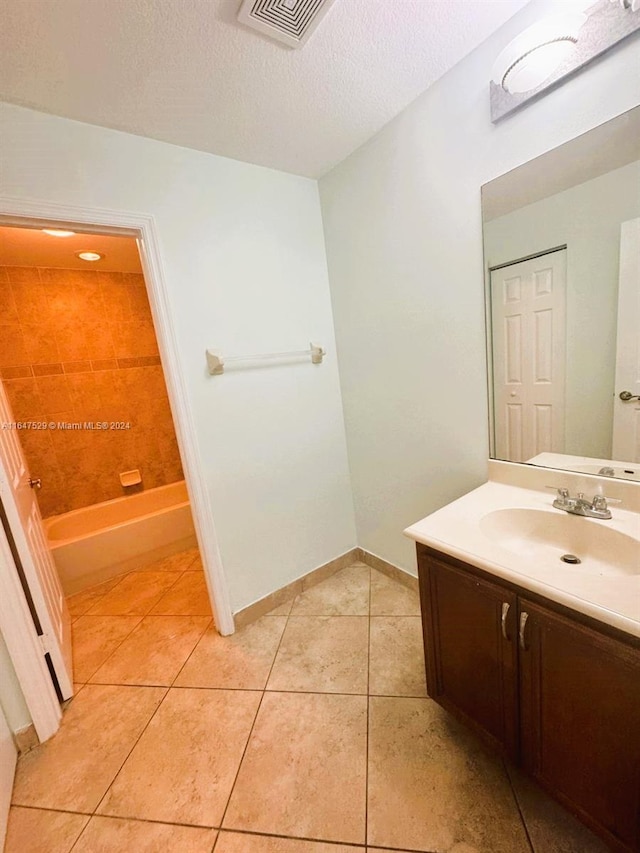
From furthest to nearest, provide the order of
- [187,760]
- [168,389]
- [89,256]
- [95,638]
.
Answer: [89,256] → [95,638] → [168,389] → [187,760]

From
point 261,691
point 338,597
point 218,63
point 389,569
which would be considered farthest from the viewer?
point 389,569

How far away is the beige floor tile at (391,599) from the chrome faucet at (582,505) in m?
1.04

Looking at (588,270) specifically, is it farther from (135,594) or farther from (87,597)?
(87,597)

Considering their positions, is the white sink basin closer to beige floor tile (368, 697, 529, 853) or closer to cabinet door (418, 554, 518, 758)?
cabinet door (418, 554, 518, 758)

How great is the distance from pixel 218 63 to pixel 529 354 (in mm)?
1488

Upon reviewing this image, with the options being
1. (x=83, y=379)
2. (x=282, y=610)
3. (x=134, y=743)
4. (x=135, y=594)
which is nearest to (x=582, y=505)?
(x=282, y=610)

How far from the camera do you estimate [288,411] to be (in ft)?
6.27

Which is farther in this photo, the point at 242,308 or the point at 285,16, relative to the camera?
the point at 242,308

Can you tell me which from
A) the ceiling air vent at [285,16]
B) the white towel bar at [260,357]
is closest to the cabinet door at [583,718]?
the white towel bar at [260,357]

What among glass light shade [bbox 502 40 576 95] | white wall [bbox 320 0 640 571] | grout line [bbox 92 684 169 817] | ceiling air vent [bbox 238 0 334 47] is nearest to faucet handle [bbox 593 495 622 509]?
white wall [bbox 320 0 640 571]

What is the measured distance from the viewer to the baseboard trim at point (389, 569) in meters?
1.97

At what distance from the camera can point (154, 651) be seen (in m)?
1.74

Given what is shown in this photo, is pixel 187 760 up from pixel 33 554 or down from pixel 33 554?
down

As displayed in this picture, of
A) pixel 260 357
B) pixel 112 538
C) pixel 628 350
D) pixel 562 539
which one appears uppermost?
pixel 260 357
